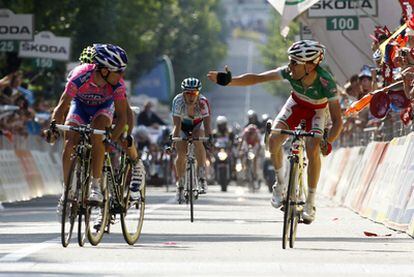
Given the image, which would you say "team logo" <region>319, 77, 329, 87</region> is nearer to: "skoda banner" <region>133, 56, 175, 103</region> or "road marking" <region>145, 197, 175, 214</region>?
"road marking" <region>145, 197, 175, 214</region>

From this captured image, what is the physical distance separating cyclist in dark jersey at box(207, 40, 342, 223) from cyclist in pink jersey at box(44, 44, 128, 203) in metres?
0.93

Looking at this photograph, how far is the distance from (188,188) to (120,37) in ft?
106

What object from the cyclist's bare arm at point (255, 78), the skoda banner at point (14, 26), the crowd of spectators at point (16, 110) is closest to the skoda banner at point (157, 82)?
the crowd of spectators at point (16, 110)

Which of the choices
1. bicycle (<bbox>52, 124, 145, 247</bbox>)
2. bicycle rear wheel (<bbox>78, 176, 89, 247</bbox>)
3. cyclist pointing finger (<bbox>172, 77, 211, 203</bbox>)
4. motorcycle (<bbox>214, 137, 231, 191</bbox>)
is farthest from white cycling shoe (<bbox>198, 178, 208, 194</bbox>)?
motorcycle (<bbox>214, 137, 231, 191</bbox>)

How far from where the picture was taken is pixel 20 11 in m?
40.6

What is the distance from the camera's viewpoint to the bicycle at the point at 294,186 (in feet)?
52.5

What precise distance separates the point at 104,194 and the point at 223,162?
2443 centimetres

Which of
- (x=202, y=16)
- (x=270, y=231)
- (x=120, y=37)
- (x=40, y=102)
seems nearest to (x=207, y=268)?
(x=270, y=231)

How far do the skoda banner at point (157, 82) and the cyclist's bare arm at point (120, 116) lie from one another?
65812 millimetres

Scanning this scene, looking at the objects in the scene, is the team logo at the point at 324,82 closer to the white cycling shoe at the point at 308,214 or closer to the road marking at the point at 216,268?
the white cycling shoe at the point at 308,214

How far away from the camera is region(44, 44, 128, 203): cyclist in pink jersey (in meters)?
16.1

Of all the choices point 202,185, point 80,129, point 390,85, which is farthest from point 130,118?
point 202,185

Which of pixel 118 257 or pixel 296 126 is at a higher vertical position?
pixel 296 126

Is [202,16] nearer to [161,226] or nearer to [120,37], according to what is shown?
[120,37]
